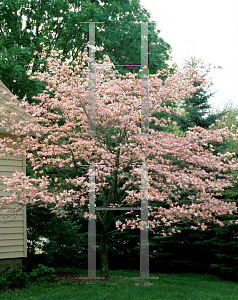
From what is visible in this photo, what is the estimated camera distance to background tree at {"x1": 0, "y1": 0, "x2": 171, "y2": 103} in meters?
12.8

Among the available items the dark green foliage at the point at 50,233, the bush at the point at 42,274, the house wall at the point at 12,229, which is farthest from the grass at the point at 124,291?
the dark green foliage at the point at 50,233

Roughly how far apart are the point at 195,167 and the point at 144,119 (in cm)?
159

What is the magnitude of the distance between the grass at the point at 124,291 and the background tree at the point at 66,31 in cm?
692

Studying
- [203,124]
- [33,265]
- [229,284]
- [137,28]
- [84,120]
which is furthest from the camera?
[137,28]

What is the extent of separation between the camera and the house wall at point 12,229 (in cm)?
822

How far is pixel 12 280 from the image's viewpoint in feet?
25.1

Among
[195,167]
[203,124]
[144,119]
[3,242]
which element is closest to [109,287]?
[3,242]

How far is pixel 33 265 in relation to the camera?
979 cm

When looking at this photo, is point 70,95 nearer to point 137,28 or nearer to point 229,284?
point 229,284

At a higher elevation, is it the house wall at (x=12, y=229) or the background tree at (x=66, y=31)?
the background tree at (x=66, y=31)

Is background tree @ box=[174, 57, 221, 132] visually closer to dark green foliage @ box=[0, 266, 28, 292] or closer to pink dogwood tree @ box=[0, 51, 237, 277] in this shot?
pink dogwood tree @ box=[0, 51, 237, 277]

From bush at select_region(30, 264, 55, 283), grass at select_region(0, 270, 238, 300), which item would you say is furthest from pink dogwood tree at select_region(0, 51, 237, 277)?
bush at select_region(30, 264, 55, 283)

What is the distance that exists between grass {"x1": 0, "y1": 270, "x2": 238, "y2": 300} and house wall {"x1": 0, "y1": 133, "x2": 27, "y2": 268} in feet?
2.91

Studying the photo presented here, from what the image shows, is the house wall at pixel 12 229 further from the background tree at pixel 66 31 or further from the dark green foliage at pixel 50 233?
the background tree at pixel 66 31
